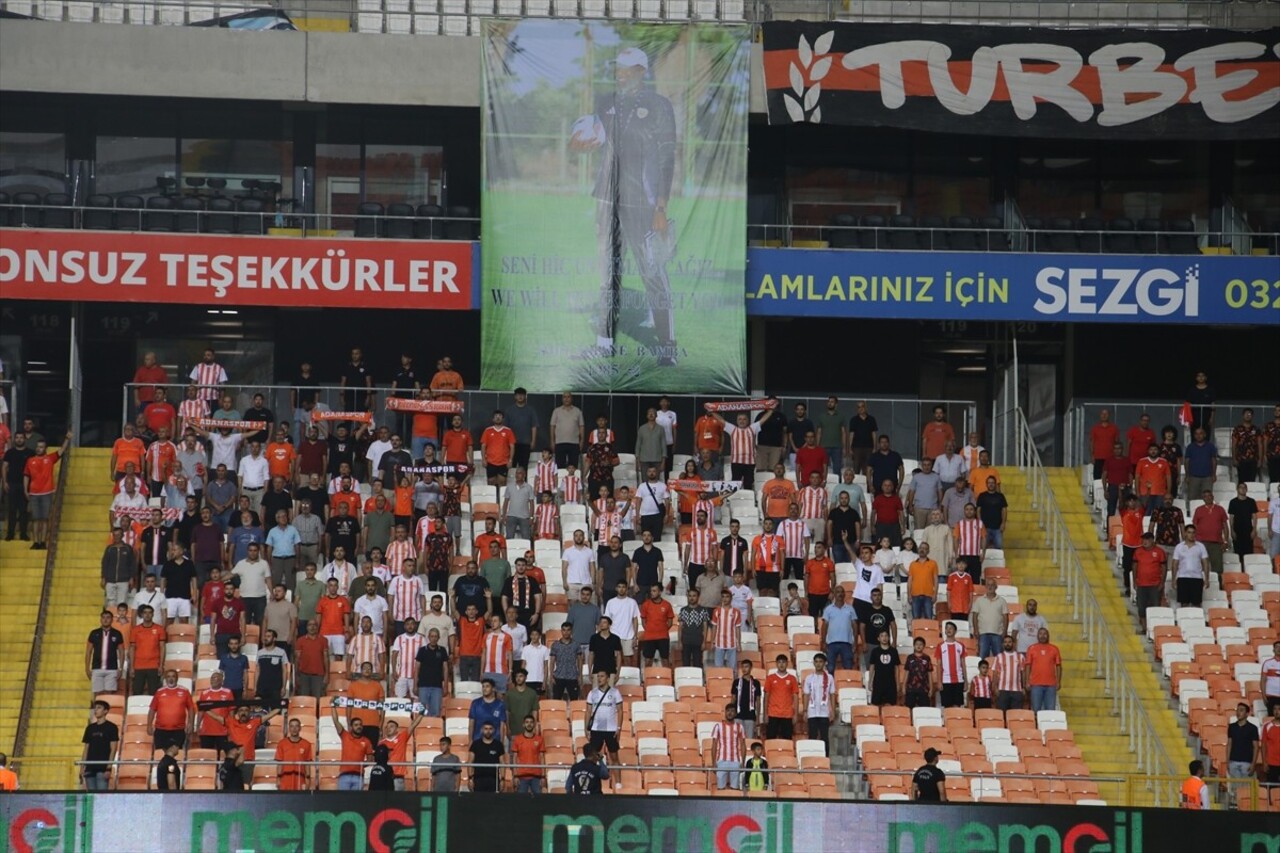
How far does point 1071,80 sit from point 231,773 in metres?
17.9

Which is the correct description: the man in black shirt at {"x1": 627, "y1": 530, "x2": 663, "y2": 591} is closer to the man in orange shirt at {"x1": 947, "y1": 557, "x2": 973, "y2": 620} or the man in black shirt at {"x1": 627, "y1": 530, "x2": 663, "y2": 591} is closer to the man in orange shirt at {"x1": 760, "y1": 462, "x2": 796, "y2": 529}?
the man in orange shirt at {"x1": 760, "y1": 462, "x2": 796, "y2": 529}

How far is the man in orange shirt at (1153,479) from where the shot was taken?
30.5 metres

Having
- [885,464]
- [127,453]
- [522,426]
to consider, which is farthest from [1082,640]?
[127,453]

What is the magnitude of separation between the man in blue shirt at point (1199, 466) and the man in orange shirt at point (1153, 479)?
68cm

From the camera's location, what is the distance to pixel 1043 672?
2639 centimetres

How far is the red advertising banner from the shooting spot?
3381cm

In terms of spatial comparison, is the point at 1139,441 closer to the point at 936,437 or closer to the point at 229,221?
the point at 936,437

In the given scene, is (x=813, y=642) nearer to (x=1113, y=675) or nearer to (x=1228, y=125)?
(x=1113, y=675)

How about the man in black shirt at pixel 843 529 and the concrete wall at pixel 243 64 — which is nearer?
the man in black shirt at pixel 843 529

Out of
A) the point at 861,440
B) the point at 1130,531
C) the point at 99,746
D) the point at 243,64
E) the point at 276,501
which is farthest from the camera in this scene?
the point at 243,64

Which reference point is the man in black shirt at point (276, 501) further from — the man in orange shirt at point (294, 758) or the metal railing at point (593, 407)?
the man in orange shirt at point (294, 758)

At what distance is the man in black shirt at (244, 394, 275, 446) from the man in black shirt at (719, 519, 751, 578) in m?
6.55

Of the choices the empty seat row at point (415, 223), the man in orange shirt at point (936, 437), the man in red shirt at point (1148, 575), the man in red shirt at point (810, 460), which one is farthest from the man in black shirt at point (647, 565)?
the empty seat row at point (415, 223)

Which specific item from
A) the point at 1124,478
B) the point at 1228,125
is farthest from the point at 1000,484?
the point at 1228,125
